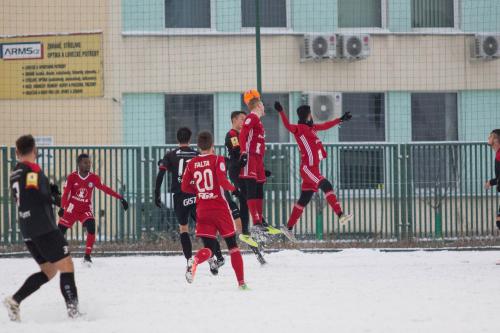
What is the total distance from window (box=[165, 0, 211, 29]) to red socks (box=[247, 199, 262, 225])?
9382mm

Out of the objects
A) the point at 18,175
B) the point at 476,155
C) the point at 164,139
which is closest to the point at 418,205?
the point at 476,155

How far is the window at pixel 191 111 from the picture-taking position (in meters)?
23.1

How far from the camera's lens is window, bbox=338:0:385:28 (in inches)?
928

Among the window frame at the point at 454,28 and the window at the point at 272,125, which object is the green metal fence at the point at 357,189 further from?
the window frame at the point at 454,28

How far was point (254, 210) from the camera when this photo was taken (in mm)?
14383

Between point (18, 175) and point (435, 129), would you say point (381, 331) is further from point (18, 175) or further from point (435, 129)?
point (435, 129)

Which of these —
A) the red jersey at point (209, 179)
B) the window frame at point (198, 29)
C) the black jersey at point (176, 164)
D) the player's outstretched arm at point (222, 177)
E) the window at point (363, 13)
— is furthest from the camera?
the window at point (363, 13)

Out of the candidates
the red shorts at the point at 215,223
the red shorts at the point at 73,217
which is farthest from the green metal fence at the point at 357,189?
the red shorts at the point at 215,223

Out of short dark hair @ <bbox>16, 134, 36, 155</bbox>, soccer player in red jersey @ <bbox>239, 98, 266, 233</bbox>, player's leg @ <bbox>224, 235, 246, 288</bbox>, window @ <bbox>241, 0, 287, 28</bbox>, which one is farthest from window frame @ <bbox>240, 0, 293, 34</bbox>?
short dark hair @ <bbox>16, 134, 36, 155</bbox>

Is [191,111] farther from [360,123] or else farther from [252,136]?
[252,136]

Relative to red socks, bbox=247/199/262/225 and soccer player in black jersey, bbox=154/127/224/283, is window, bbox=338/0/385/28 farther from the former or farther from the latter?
soccer player in black jersey, bbox=154/127/224/283

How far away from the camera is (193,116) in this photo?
23125mm

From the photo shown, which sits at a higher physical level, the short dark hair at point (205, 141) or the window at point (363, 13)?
the window at point (363, 13)

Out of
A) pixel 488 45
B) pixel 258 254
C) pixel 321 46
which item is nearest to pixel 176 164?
pixel 258 254
